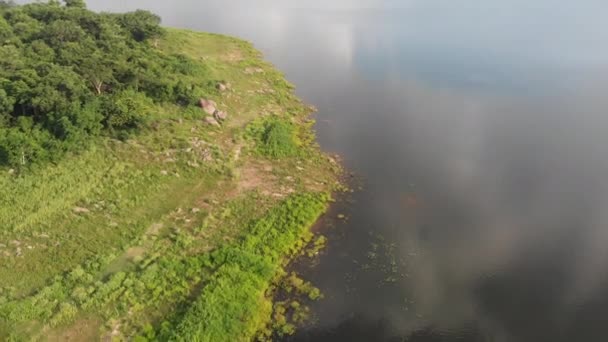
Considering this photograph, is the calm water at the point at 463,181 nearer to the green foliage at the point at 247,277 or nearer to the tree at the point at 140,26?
the green foliage at the point at 247,277

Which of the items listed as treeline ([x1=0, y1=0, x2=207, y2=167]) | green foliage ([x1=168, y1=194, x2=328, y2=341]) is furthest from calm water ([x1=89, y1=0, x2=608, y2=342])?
treeline ([x1=0, y1=0, x2=207, y2=167])

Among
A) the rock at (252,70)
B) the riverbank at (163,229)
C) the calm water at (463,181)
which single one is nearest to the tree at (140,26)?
the rock at (252,70)

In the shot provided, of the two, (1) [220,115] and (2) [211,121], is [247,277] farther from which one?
(1) [220,115]

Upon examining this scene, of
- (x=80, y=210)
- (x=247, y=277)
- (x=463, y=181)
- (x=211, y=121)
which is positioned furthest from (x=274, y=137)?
(x=247, y=277)

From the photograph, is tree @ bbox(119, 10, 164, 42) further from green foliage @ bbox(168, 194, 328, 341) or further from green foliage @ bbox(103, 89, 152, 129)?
green foliage @ bbox(168, 194, 328, 341)

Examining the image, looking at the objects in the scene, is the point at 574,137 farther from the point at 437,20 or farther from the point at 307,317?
the point at 437,20

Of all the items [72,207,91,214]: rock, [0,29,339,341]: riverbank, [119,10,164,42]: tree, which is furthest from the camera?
[119,10,164,42]: tree
